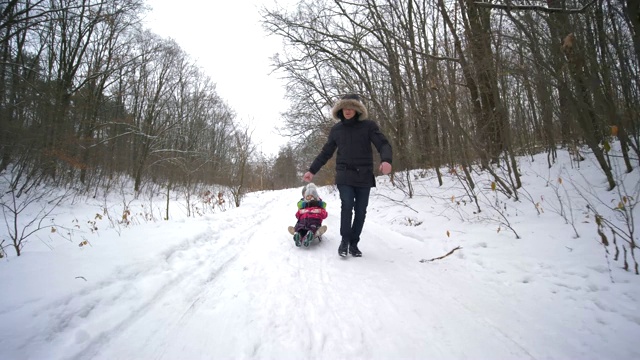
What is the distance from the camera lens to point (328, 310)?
201 cm

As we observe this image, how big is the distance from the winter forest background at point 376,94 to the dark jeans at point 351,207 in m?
2.49

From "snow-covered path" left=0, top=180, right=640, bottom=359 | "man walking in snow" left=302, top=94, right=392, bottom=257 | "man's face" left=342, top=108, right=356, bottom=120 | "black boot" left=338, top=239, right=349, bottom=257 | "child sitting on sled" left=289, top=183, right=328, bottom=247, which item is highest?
"man's face" left=342, top=108, right=356, bottom=120

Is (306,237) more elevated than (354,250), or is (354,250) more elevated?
(306,237)

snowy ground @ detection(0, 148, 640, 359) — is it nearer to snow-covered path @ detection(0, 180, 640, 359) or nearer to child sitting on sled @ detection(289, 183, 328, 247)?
snow-covered path @ detection(0, 180, 640, 359)

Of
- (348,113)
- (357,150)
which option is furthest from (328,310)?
(348,113)

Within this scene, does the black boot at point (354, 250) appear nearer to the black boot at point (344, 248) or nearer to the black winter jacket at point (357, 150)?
the black boot at point (344, 248)

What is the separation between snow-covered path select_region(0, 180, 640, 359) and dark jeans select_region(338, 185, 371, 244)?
36 centimetres

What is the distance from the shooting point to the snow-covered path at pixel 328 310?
1566 mm

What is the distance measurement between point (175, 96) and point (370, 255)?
22851mm

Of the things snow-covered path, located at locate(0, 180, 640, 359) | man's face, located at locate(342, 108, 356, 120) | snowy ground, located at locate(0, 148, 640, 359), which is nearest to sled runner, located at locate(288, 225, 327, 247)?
snowy ground, located at locate(0, 148, 640, 359)

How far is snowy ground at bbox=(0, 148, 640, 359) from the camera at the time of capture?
5.19ft

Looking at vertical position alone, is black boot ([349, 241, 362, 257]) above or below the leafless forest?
below

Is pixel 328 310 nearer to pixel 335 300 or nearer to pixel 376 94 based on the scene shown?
pixel 335 300

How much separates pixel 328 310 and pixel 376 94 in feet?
32.6
